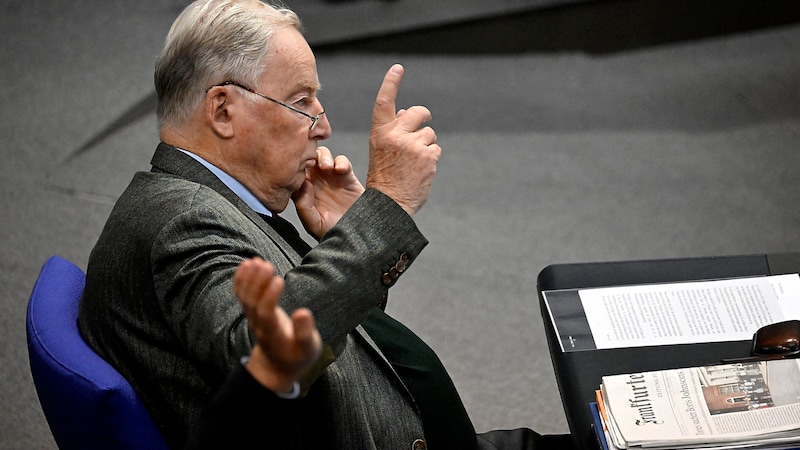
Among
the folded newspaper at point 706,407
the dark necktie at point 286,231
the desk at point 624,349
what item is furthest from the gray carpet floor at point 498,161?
the folded newspaper at point 706,407

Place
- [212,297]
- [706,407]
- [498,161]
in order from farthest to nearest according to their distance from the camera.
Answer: [498,161] < [706,407] < [212,297]

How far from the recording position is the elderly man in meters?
1.33

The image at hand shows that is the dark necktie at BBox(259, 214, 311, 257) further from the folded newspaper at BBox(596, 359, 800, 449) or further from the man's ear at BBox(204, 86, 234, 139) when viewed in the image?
the folded newspaper at BBox(596, 359, 800, 449)

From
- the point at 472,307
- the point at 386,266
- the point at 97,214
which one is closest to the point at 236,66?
the point at 386,266

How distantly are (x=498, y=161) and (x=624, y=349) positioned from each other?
2129 millimetres

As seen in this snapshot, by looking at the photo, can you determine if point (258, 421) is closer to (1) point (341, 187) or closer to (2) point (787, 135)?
(1) point (341, 187)

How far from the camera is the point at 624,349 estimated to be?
1.64m

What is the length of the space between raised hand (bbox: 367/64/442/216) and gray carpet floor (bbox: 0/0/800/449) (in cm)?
134

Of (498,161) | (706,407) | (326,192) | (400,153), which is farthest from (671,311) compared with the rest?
(498,161)

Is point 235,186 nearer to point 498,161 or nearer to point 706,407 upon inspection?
point 706,407

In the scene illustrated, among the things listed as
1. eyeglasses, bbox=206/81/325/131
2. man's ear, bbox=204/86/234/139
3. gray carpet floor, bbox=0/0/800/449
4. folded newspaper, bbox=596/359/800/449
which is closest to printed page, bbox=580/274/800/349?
folded newspaper, bbox=596/359/800/449

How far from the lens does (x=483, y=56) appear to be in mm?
4348

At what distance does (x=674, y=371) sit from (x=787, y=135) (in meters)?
2.62

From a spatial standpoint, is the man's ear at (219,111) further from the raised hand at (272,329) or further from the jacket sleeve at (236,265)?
the raised hand at (272,329)
